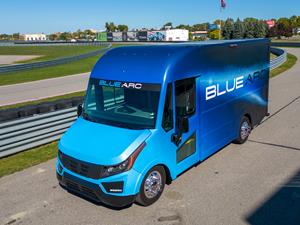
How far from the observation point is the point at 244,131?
28.2 feet

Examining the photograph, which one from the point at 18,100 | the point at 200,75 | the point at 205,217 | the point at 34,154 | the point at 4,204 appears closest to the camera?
the point at 205,217

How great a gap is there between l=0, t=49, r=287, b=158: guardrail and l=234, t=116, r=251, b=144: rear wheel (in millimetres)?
4801

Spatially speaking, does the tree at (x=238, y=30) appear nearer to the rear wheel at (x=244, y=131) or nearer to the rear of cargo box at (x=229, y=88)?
the rear of cargo box at (x=229, y=88)

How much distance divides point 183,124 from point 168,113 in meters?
0.34

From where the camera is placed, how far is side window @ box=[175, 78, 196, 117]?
5863 mm

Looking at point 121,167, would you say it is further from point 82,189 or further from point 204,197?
point 204,197

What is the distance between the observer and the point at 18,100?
1614 centimetres

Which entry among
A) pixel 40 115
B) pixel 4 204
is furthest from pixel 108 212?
pixel 40 115

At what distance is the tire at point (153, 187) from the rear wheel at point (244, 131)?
3.43m

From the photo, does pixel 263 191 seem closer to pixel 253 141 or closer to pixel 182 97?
pixel 182 97

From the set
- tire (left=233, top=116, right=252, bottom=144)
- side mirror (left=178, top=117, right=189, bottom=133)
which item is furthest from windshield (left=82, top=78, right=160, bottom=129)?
tire (left=233, top=116, right=252, bottom=144)

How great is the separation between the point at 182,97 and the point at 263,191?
2369mm

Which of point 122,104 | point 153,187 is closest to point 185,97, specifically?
point 122,104

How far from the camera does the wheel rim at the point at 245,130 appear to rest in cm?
852
